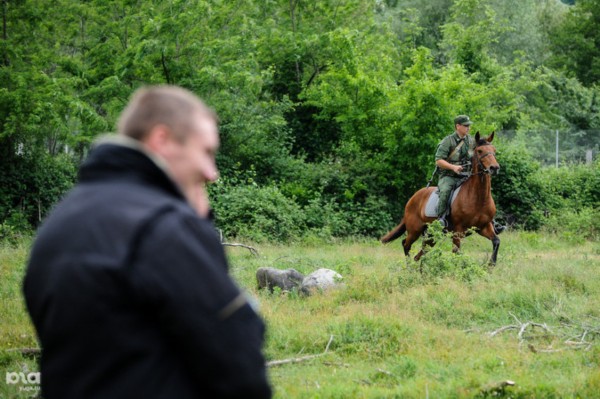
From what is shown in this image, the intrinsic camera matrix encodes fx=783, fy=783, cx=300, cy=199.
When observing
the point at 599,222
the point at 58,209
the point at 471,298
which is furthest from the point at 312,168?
the point at 58,209

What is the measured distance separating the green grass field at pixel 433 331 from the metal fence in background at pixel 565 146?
1811 centimetres

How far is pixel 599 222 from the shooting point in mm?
23359

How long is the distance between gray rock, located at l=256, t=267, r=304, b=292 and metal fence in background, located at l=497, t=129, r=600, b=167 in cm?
1892

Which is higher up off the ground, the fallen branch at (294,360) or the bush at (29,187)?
the fallen branch at (294,360)

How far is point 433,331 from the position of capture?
30.6 ft

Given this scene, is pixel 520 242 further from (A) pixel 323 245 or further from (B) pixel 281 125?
(B) pixel 281 125

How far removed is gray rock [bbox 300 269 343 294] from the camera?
39.1ft

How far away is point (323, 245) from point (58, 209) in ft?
62.3

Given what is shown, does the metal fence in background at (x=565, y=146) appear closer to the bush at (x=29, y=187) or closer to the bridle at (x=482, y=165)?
the bridle at (x=482, y=165)

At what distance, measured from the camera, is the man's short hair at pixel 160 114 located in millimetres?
2621

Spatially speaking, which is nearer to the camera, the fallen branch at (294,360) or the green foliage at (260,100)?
A: the fallen branch at (294,360)

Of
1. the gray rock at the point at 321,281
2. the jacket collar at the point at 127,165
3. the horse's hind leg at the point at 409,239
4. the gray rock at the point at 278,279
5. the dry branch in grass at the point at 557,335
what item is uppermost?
the jacket collar at the point at 127,165

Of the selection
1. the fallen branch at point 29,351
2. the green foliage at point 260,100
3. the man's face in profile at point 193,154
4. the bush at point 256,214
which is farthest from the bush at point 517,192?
the man's face in profile at point 193,154

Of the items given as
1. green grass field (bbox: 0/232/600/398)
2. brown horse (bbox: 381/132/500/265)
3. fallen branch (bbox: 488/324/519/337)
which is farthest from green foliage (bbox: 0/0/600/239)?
fallen branch (bbox: 488/324/519/337)
